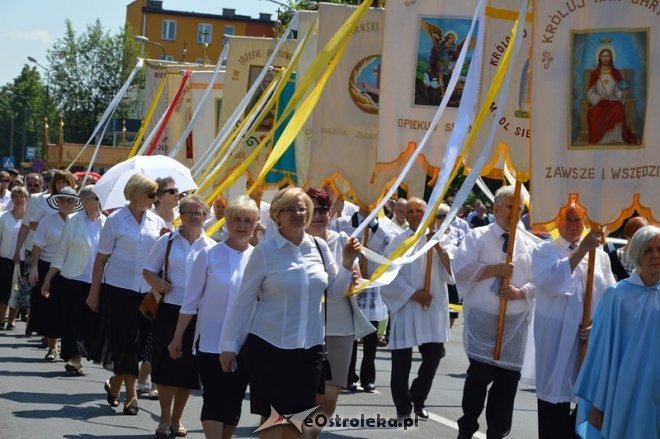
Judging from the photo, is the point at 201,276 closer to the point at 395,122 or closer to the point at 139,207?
the point at 139,207

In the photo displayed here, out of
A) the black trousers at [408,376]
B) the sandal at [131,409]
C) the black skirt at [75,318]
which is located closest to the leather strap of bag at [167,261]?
the sandal at [131,409]

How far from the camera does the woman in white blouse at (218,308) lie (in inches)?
306

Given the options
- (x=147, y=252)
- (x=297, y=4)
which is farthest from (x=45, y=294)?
(x=297, y=4)

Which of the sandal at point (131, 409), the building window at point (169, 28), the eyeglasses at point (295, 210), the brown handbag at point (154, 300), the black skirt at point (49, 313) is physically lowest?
the sandal at point (131, 409)

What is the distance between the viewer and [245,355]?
283 inches

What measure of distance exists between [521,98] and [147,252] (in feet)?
10.7

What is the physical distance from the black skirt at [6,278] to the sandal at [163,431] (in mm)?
7721

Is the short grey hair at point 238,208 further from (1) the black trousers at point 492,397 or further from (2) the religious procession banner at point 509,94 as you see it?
(2) the religious procession banner at point 509,94

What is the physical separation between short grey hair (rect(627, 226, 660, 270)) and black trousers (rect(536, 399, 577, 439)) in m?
1.61

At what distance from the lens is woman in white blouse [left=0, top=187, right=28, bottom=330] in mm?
16094

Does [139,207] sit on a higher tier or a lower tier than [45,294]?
higher

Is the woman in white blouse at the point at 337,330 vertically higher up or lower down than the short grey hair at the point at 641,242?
lower down

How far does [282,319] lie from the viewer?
23.2 ft

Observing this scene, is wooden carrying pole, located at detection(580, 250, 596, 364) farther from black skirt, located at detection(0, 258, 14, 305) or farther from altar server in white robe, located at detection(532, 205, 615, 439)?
black skirt, located at detection(0, 258, 14, 305)
